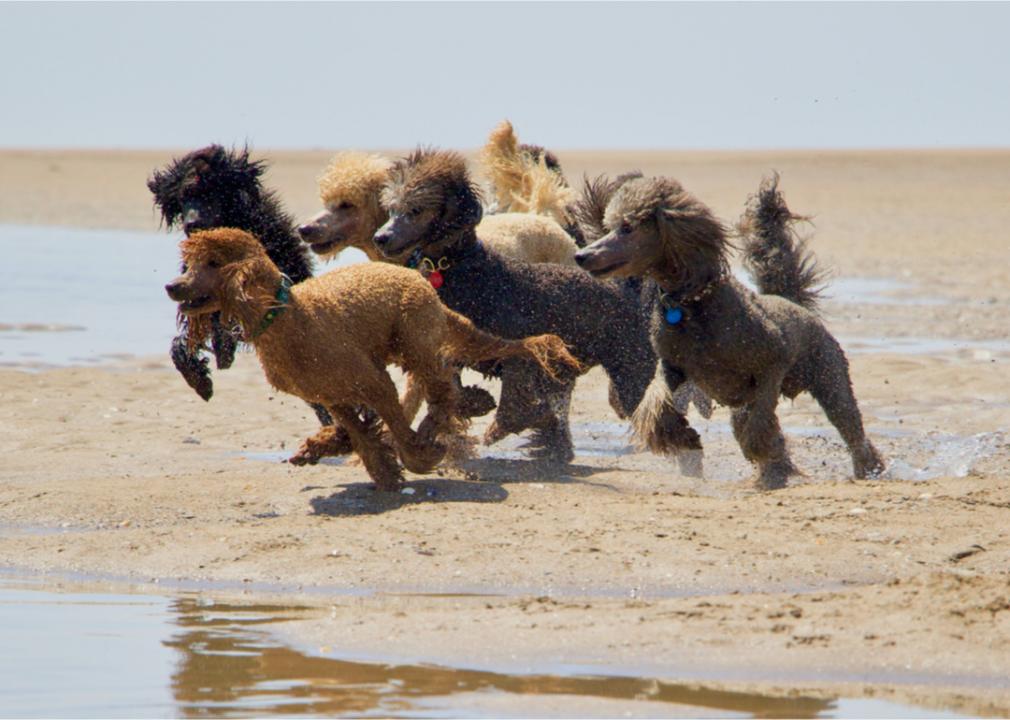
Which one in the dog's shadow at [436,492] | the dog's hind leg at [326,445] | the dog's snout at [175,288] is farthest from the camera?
the dog's hind leg at [326,445]

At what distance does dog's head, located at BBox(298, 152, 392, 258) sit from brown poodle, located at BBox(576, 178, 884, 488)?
1662 millimetres

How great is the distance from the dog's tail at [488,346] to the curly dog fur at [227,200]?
3.67ft

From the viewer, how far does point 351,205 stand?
349 inches

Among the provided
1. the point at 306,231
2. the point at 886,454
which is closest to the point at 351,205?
the point at 306,231

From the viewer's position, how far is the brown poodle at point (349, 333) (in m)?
6.75

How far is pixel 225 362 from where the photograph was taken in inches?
316

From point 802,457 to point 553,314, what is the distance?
1675 millimetres

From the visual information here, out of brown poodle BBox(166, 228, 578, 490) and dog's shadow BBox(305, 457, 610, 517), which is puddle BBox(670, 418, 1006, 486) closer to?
dog's shadow BBox(305, 457, 610, 517)

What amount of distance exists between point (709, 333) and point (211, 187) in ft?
8.94

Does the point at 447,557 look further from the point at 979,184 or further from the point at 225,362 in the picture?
the point at 979,184

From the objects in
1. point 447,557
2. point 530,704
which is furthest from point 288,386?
point 530,704

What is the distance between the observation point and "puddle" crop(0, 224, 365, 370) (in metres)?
13.4

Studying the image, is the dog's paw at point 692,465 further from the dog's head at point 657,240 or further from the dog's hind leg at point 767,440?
the dog's head at point 657,240

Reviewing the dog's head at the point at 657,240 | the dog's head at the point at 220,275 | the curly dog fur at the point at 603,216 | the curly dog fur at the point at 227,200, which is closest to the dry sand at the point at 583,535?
the curly dog fur at the point at 603,216
